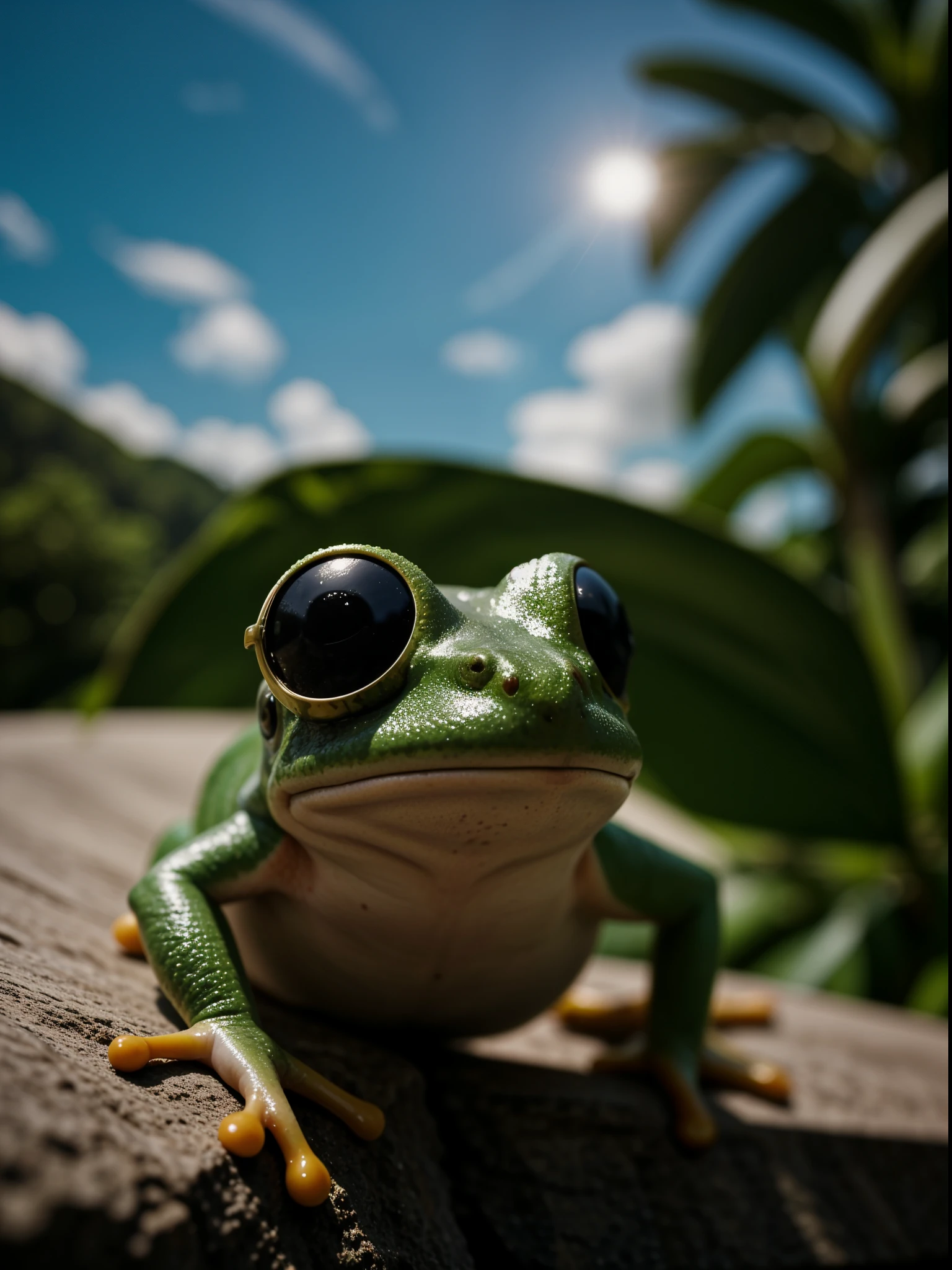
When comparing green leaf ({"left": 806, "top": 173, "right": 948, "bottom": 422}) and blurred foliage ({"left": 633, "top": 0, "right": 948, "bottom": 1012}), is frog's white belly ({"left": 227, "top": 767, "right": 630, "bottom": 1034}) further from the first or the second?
green leaf ({"left": 806, "top": 173, "right": 948, "bottom": 422})

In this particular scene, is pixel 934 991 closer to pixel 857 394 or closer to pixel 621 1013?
pixel 621 1013

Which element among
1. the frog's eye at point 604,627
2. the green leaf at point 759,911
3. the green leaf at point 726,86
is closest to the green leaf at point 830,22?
the green leaf at point 726,86

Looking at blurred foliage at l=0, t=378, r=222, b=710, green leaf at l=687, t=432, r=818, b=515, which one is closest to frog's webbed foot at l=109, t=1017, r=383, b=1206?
green leaf at l=687, t=432, r=818, b=515

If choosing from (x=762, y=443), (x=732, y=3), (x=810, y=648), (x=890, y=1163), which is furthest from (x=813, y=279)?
(x=890, y=1163)

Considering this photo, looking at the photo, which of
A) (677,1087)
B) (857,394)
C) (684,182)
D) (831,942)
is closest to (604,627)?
(677,1087)

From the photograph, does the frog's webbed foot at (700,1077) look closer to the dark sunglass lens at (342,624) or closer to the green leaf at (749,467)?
the dark sunglass lens at (342,624)

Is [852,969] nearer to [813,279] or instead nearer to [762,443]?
[762,443]
